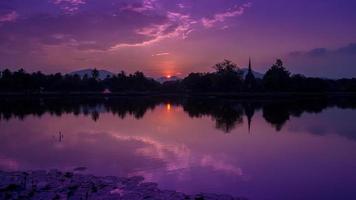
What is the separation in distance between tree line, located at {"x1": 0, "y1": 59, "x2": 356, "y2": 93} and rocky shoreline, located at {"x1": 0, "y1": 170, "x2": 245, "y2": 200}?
104m

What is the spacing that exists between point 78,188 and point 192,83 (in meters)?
123

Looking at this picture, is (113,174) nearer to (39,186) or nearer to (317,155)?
(39,186)

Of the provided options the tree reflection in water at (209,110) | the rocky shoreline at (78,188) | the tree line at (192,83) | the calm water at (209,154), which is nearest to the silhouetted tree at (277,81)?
the tree line at (192,83)

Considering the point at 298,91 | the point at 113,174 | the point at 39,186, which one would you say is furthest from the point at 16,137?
the point at 298,91

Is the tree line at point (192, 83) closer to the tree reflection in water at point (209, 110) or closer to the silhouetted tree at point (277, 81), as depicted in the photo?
the silhouetted tree at point (277, 81)

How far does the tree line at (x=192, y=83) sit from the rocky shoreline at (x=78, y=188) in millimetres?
104343

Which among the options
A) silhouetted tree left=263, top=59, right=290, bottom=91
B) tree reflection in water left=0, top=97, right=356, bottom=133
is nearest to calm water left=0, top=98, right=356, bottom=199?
tree reflection in water left=0, top=97, right=356, bottom=133

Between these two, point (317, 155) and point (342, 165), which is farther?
point (317, 155)

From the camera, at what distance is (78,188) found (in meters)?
13.3

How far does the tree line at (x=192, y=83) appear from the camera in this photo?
117812mm

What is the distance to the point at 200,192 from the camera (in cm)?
1409

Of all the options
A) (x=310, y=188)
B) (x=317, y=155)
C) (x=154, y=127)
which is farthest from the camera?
(x=154, y=127)

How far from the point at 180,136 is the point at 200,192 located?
50.4ft

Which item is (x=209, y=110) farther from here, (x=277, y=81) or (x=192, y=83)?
(x=192, y=83)
